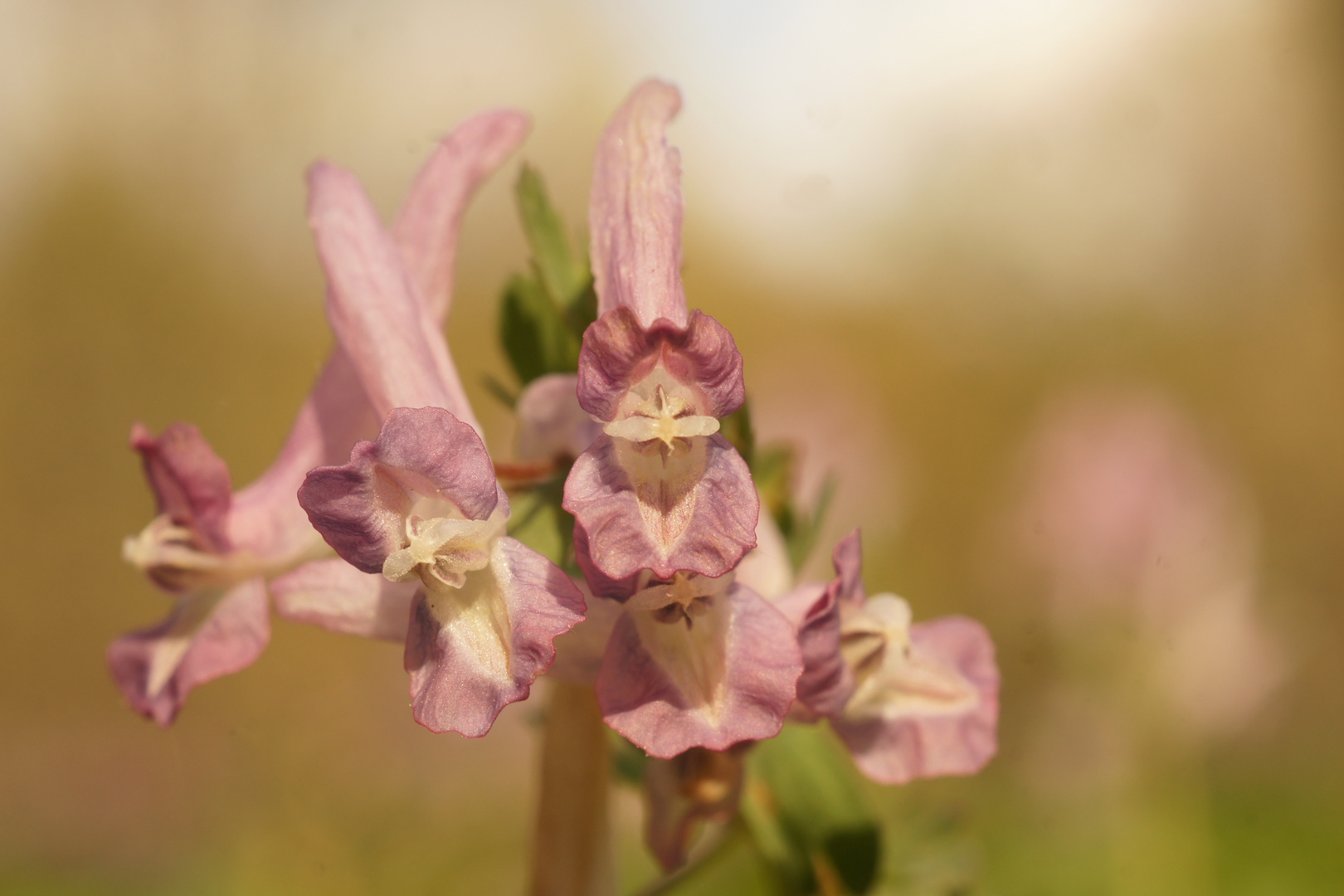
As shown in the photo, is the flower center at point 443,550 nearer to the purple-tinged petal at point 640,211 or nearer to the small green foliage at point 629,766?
the purple-tinged petal at point 640,211

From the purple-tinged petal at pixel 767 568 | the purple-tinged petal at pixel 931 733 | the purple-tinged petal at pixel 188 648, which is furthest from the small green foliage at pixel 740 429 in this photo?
the purple-tinged petal at pixel 188 648

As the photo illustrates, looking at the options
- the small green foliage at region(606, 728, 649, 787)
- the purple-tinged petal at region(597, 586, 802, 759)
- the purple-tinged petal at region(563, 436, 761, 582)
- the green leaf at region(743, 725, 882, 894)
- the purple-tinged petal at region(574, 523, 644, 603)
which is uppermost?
the purple-tinged petal at region(563, 436, 761, 582)

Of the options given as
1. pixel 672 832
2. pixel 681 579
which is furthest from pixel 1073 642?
pixel 681 579

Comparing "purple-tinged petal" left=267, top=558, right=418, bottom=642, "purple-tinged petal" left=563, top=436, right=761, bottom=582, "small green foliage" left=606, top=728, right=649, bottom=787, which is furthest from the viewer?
"small green foliage" left=606, top=728, right=649, bottom=787

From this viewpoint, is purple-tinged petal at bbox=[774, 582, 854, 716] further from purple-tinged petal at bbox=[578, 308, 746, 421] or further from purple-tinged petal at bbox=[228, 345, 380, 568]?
purple-tinged petal at bbox=[228, 345, 380, 568]

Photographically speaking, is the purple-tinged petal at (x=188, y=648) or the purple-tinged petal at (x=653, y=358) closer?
the purple-tinged petal at (x=653, y=358)

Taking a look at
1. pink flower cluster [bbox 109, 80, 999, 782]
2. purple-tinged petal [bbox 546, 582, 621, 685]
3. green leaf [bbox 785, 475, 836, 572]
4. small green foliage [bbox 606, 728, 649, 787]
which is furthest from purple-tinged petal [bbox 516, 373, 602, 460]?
small green foliage [bbox 606, 728, 649, 787]

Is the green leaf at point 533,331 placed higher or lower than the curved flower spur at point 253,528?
higher
